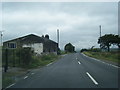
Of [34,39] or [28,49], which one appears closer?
[28,49]

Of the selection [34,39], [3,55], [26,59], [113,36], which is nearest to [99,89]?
[3,55]

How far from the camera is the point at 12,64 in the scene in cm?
2211

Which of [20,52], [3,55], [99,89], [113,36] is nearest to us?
[99,89]

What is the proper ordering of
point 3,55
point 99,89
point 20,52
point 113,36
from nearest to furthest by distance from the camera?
1. point 99,89
2. point 3,55
3. point 20,52
4. point 113,36

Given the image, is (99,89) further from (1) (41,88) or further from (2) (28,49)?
(2) (28,49)

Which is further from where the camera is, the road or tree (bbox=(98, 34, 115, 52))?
tree (bbox=(98, 34, 115, 52))

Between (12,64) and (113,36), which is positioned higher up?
(113,36)

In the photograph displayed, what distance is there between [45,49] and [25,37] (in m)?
7.38

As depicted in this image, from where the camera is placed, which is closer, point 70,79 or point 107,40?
point 70,79

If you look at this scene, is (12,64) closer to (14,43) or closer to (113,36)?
(14,43)

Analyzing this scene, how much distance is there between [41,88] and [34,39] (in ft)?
171

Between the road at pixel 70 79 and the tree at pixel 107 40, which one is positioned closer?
the road at pixel 70 79

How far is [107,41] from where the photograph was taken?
78.9 metres

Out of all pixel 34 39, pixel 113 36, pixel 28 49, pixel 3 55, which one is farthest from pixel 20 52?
pixel 113 36
